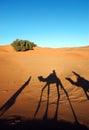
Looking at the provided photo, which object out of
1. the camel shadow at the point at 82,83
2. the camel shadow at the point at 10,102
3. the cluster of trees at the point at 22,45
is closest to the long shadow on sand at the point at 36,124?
the camel shadow at the point at 10,102

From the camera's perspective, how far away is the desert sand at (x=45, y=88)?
8.15 meters

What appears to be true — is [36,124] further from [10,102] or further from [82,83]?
[82,83]

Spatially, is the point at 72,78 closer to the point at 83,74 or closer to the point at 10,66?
the point at 83,74

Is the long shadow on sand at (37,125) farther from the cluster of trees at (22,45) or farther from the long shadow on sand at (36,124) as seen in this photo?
the cluster of trees at (22,45)

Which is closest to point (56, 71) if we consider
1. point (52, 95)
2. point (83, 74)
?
point (83, 74)

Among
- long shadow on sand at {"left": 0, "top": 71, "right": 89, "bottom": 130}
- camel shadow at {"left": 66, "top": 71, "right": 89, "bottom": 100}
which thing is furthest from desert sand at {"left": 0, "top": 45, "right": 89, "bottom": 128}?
long shadow on sand at {"left": 0, "top": 71, "right": 89, "bottom": 130}

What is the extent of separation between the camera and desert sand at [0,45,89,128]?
8.15m

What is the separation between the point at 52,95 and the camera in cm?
1111

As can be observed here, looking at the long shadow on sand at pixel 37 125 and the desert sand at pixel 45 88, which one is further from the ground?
the long shadow on sand at pixel 37 125

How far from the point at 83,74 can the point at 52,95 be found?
5.83 meters

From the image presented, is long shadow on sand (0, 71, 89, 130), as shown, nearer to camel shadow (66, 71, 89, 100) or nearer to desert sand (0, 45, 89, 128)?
desert sand (0, 45, 89, 128)

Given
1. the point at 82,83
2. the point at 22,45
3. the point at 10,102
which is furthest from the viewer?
the point at 22,45

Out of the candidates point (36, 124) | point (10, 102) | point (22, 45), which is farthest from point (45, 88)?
point (22, 45)

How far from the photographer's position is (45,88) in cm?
1272
